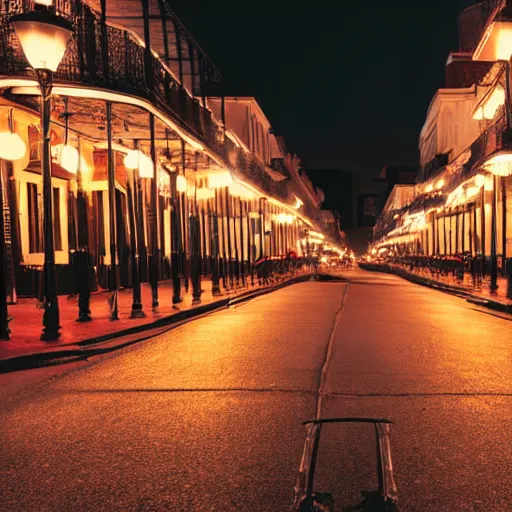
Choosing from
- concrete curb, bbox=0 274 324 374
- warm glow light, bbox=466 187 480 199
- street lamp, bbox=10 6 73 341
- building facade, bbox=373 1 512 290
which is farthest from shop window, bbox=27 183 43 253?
warm glow light, bbox=466 187 480 199

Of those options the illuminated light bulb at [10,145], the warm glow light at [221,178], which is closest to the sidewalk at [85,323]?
the illuminated light bulb at [10,145]

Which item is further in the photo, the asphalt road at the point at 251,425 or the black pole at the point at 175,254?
the black pole at the point at 175,254

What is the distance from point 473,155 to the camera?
81.2ft

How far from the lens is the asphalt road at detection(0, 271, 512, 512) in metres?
3.57

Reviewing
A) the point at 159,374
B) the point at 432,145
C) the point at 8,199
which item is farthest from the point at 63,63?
the point at 432,145

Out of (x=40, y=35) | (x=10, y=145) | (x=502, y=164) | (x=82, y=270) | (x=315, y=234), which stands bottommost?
(x=82, y=270)

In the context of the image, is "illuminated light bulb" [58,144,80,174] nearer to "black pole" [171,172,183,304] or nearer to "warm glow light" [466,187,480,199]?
"black pole" [171,172,183,304]

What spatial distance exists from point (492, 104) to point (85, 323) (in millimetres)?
18852

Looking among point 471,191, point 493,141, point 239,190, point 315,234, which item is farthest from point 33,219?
point 315,234

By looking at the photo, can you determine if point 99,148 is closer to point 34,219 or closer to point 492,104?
point 34,219

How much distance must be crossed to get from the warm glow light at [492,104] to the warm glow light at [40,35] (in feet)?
56.2

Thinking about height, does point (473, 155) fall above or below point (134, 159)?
above

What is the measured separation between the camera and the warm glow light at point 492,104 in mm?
22525

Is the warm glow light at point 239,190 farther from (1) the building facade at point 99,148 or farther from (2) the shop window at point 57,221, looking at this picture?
(2) the shop window at point 57,221
